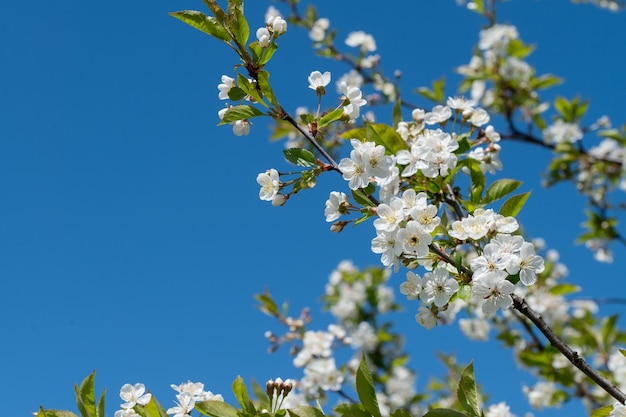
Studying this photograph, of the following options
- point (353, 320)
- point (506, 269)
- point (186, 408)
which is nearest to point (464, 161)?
point (506, 269)

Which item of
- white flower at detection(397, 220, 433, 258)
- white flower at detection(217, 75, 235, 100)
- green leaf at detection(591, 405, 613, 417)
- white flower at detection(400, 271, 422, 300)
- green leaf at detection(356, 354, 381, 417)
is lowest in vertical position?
green leaf at detection(591, 405, 613, 417)

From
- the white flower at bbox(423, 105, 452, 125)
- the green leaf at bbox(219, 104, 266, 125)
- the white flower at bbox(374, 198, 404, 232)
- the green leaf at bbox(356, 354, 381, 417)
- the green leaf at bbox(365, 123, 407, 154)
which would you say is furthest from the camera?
the white flower at bbox(423, 105, 452, 125)

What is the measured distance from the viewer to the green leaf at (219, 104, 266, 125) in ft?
6.82

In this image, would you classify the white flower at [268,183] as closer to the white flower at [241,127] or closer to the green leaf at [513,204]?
the white flower at [241,127]

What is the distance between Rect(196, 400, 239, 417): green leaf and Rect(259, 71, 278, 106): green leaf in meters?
0.96

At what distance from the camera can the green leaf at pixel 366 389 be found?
1691mm

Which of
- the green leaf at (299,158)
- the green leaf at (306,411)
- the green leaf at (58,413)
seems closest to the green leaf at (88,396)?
the green leaf at (58,413)

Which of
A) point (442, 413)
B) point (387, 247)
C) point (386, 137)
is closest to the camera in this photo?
point (442, 413)

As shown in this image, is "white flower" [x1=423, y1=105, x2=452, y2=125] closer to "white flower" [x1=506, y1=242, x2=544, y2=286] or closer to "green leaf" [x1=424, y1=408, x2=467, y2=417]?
"white flower" [x1=506, y1=242, x2=544, y2=286]

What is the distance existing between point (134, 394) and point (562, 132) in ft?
17.2

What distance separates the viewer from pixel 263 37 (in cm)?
196

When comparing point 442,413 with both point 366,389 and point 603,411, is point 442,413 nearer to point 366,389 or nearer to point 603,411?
point 366,389

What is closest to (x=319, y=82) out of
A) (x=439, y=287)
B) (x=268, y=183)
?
(x=268, y=183)

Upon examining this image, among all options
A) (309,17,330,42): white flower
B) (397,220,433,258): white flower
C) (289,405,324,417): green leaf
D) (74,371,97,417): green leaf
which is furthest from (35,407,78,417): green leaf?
(309,17,330,42): white flower
